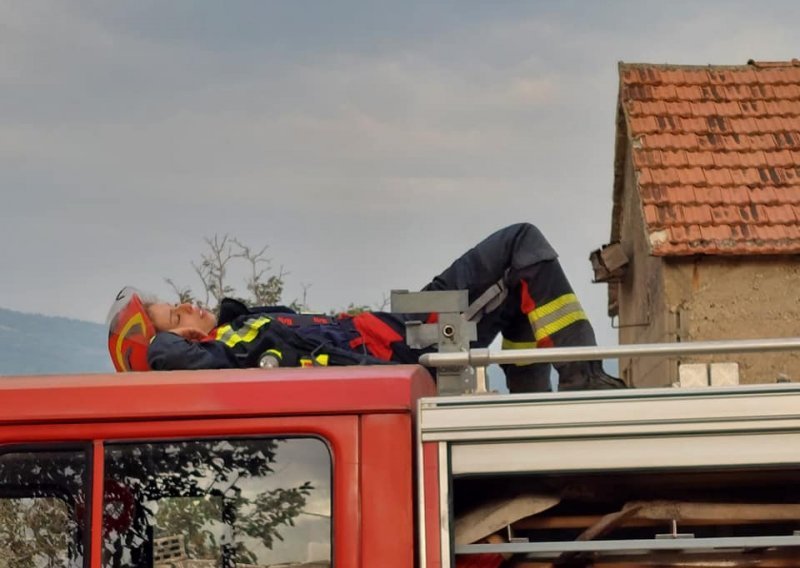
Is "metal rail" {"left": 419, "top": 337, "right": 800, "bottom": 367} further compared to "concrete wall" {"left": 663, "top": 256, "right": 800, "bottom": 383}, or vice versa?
"concrete wall" {"left": 663, "top": 256, "right": 800, "bottom": 383}

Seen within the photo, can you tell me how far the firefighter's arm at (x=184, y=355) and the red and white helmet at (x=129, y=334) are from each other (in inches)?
4.7

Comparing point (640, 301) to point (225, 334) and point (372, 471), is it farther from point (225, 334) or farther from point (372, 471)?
point (372, 471)

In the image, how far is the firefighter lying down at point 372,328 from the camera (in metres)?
3.83

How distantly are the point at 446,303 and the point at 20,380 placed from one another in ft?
3.48

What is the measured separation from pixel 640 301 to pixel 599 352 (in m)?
9.71

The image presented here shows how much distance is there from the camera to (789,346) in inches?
114

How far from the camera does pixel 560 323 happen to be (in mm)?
3945

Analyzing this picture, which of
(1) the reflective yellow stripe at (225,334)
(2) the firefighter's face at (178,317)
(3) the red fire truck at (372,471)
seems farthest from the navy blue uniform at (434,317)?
(3) the red fire truck at (372,471)

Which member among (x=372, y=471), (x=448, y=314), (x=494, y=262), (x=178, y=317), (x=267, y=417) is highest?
(x=494, y=262)

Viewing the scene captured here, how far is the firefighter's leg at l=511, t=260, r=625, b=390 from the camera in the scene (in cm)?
391

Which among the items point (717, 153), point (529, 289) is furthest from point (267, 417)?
point (717, 153)

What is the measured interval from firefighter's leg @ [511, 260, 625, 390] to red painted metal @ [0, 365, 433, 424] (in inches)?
38.5

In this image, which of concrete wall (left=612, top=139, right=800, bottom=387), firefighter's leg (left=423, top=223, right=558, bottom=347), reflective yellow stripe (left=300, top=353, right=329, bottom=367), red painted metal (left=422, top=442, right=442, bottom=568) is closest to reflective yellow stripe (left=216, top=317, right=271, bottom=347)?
reflective yellow stripe (left=300, top=353, right=329, bottom=367)

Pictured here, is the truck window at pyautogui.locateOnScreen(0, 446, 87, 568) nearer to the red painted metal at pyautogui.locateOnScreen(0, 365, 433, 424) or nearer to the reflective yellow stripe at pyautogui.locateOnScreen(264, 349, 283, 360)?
the red painted metal at pyautogui.locateOnScreen(0, 365, 433, 424)
